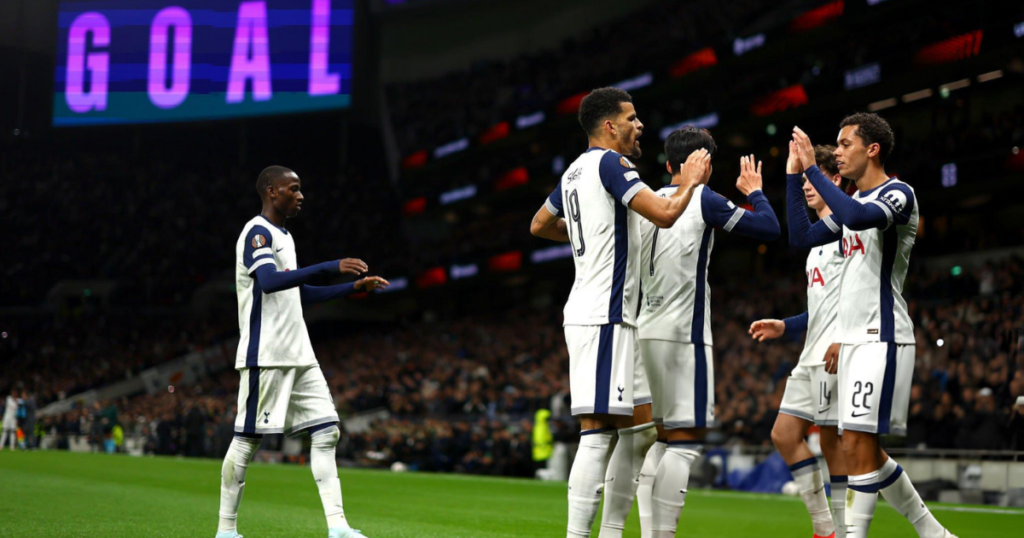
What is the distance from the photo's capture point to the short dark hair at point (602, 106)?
5.46 m

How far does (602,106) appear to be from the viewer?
5.48 m

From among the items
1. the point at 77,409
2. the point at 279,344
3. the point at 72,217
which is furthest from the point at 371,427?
the point at 72,217

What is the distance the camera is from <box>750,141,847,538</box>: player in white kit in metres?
6.67

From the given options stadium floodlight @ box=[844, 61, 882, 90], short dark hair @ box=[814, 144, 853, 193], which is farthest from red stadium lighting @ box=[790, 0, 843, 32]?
short dark hair @ box=[814, 144, 853, 193]

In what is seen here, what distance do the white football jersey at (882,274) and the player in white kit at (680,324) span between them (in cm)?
61

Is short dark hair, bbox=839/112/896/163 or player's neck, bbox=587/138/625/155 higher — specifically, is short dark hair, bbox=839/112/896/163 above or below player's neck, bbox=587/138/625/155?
above

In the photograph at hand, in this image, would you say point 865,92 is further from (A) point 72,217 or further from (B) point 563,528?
(A) point 72,217

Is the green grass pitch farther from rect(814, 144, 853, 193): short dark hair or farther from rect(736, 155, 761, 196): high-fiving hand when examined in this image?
rect(736, 155, 761, 196): high-fiving hand

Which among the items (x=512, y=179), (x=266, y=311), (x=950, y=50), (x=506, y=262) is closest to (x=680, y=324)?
(x=266, y=311)

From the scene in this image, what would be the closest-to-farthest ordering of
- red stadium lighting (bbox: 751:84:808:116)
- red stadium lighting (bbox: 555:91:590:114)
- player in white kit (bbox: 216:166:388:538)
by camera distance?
player in white kit (bbox: 216:166:388:538), red stadium lighting (bbox: 751:84:808:116), red stadium lighting (bbox: 555:91:590:114)

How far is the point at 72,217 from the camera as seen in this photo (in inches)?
1881

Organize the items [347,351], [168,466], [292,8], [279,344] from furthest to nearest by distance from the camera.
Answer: [292,8] < [347,351] < [168,466] < [279,344]

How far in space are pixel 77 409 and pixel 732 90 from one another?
24586mm

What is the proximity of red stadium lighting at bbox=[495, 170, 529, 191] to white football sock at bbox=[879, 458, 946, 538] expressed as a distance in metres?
33.8
